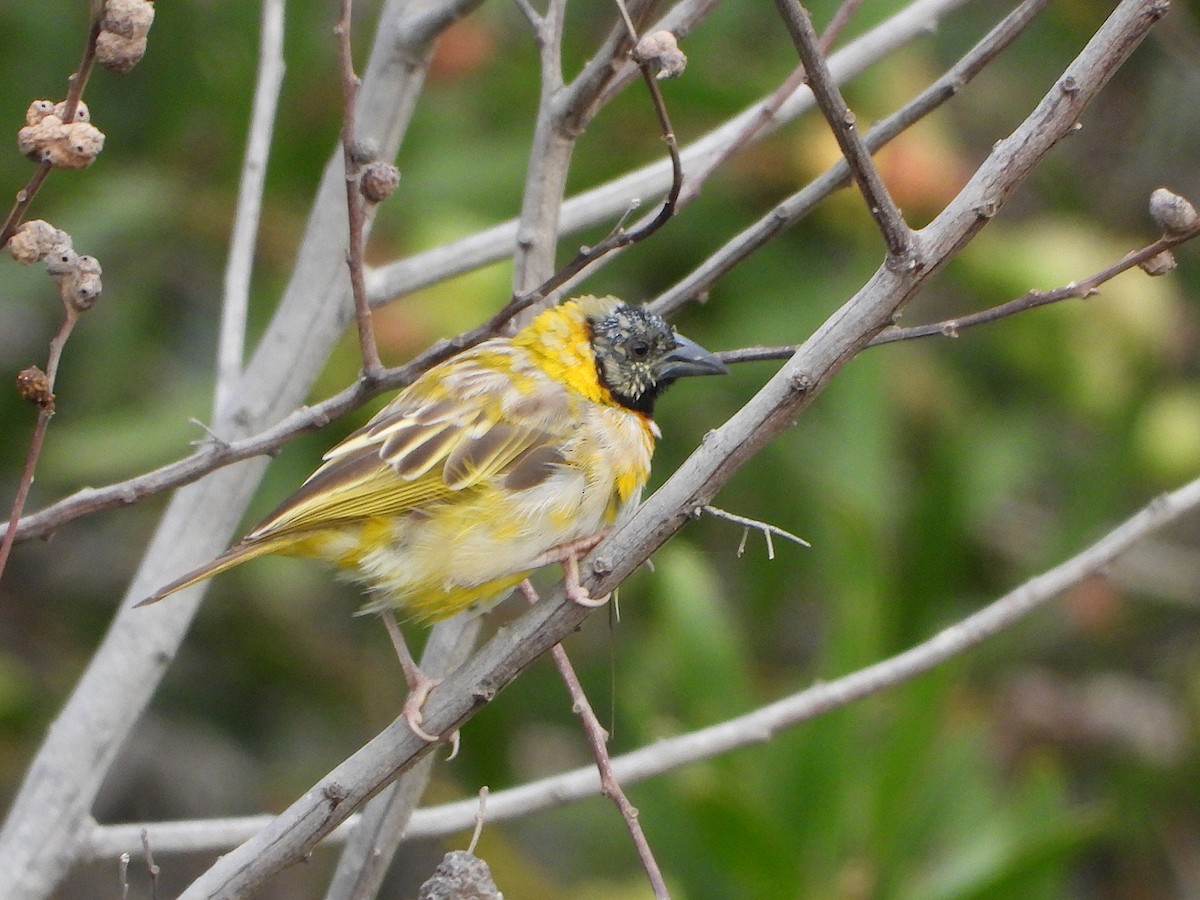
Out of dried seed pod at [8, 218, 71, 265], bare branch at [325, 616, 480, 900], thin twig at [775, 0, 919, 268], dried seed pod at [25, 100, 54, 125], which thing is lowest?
bare branch at [325, 616, 480, 900]

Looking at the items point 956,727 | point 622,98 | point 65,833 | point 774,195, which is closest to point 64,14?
point 622,98

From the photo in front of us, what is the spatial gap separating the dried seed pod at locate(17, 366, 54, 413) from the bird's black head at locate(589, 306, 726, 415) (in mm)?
1535

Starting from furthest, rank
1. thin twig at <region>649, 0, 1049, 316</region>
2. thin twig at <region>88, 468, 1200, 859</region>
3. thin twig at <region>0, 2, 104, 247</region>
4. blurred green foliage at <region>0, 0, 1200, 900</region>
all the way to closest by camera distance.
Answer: blurred green foliage at <region>0, 0, 1200, 900</region> → thin twig at <region>88, 468, 1200, 859</region> → thin twig at <region>649, 0, 1049, 316</region> → thin twig at <region>0, 2, 104, 247</region>

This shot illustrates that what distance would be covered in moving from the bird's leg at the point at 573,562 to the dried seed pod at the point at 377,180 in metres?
0.60

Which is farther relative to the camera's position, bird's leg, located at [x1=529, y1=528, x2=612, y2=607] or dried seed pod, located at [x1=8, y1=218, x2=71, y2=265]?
bird's leg, located at [x1=529, y1=528, x2=612, y2=607]

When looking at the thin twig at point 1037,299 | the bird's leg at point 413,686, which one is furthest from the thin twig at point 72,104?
the thin twig at point 1037,299

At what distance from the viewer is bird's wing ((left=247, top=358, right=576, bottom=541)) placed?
293 centimetres

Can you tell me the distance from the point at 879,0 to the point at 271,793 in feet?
11.1

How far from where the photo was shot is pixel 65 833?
9.29ft

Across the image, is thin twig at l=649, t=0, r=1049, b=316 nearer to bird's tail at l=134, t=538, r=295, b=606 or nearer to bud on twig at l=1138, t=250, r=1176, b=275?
bud on twig at l=1138, t=250, r=1176, b=275

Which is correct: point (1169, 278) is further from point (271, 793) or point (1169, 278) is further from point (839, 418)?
point (271, 793)

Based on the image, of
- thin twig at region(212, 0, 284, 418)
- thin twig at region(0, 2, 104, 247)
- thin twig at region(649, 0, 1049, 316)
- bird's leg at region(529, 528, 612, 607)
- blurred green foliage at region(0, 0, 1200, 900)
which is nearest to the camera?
thin twig at region(0, 2, 104, 247)

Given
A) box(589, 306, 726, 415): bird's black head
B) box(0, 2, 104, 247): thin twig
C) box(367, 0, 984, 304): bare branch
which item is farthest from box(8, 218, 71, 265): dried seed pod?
box(589, 306, 726, 415): bird's black head

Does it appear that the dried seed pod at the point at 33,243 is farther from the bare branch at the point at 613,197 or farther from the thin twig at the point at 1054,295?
the bare branch at the point at 613,197
